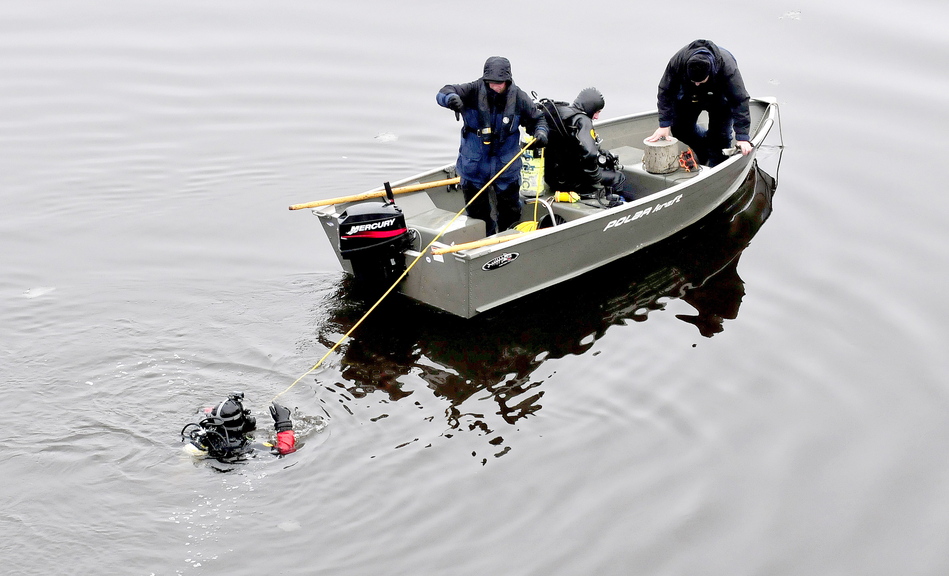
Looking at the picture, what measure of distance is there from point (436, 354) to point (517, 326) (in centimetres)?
80

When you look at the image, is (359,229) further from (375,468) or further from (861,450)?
(861,450)

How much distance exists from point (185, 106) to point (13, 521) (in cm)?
779

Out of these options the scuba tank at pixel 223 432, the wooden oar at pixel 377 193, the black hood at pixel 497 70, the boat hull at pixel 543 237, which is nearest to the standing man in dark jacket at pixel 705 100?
the boat hull at pixel 543 237

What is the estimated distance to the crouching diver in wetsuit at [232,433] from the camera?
570cm

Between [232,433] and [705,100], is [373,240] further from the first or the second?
[705,100]

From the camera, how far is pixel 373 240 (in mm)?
7293

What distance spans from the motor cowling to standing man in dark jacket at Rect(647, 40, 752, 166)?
308 centimetres

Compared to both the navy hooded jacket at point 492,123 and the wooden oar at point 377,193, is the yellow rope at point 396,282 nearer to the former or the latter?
the navy hooded jacket at point 492,123

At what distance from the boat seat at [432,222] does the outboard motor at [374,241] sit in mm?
430

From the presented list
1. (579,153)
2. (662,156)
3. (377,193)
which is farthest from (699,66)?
(377,193)

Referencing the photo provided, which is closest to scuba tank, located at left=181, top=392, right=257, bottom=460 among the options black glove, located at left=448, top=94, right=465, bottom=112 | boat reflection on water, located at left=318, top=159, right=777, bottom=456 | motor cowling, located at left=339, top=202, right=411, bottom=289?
boat reflection on water, located at left=318, top=159, right=777, bottom=456

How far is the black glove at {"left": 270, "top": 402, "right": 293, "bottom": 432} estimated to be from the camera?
5.89 meters

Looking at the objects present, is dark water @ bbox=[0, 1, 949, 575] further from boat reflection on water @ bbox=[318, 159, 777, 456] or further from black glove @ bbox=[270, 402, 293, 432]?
black glove @ bbox=[270, 402, 293, 432]

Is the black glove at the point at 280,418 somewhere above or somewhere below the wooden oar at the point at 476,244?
below
